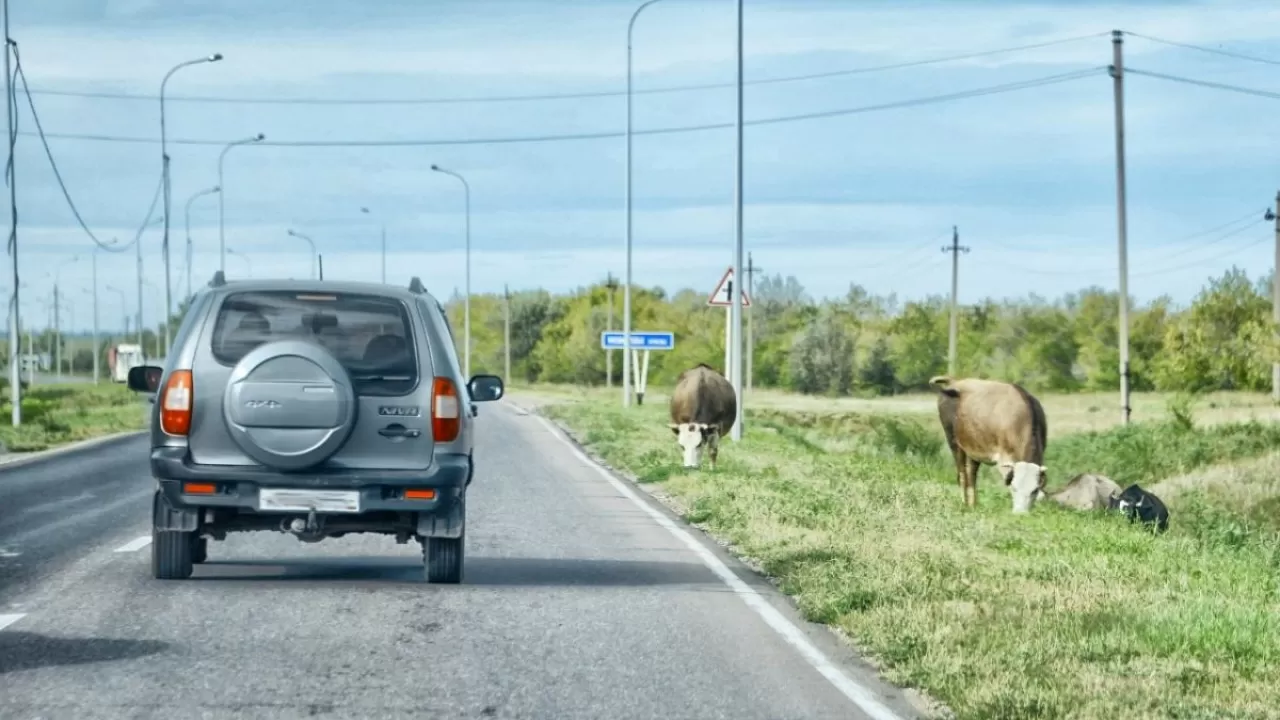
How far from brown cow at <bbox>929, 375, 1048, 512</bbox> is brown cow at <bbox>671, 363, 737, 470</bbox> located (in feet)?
14.5

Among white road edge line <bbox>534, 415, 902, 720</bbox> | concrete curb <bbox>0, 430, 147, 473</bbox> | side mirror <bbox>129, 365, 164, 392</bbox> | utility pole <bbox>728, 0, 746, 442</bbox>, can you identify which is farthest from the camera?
utility pole <bbox>728, 0, 746, 442</bbox>

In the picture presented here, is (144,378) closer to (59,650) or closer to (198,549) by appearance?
(198,549)

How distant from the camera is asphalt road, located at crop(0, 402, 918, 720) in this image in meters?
8.73

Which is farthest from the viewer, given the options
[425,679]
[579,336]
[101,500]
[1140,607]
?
[579,336]

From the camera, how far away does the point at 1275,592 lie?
13477 mm

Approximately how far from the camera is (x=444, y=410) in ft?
40.5

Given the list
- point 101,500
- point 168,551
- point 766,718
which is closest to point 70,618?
point 168,551

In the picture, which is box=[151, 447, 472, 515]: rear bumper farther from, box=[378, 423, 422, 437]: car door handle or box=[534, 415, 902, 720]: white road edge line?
box=[534, 415, 902, 720]: white road edge line

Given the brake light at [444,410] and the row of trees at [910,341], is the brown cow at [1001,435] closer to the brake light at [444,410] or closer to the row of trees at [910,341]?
the brake light at [444,410]

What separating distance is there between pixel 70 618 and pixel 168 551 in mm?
1670

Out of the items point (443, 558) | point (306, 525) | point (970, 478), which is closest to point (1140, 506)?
point (970, 478)

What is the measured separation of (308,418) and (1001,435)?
11.6 meters

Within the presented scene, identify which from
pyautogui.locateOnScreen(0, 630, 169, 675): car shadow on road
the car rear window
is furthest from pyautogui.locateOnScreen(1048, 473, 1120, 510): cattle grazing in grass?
pyautogui.locateOnScreen(0, 630, 169, 675): car shadow on road

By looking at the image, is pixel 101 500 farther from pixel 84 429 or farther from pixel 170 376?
pixel 84 429
